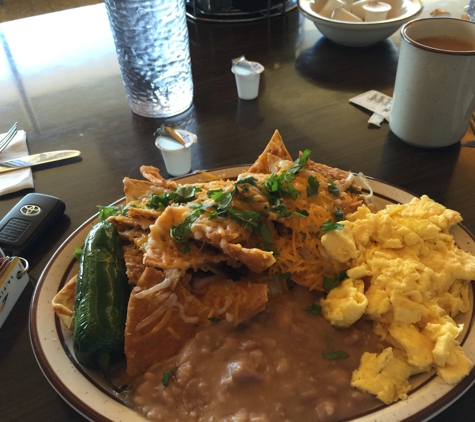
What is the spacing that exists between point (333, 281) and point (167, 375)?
61cm

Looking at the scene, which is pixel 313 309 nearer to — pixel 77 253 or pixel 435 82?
pixel 77 253

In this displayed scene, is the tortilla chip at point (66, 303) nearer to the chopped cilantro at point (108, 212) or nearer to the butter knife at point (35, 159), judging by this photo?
the chopped cilantro at point (108, 212)

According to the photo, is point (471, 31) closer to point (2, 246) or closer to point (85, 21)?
point (2, 246)

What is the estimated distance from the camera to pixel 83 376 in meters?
1.28

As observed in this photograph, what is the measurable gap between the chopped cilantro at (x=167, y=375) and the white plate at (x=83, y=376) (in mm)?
113

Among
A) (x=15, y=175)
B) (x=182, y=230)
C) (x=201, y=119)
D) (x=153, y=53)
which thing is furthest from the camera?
(x=201, y=119)

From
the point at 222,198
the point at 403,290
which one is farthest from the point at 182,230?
the point at 403,290

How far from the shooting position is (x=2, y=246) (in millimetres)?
1768

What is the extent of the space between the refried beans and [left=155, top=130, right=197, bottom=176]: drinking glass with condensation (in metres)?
1.01

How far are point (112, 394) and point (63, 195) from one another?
47.3 inches

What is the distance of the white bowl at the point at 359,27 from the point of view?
2938mm

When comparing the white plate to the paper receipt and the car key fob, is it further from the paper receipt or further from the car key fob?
the paper receipt

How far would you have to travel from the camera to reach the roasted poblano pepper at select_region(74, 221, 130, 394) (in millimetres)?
1278

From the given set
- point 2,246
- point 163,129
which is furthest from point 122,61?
point 2,246
